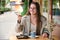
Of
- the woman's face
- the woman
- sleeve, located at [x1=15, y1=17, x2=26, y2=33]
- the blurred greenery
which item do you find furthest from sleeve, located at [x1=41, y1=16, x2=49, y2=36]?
the blurred greenery

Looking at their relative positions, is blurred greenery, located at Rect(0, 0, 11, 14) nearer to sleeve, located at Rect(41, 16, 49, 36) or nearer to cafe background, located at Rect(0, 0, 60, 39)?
cafe background, located at Rect(0, 0, 60, 39)

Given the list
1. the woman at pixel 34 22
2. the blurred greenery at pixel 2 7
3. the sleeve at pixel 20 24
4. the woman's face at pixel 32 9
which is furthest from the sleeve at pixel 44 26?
the blurred greenery at pixel 2 7

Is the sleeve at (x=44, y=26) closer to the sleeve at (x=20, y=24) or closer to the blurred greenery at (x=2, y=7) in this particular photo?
the sleeve at (x=20, y=24)

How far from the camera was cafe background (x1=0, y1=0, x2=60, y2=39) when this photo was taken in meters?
2.63

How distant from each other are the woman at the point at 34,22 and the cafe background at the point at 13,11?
0.06 meters

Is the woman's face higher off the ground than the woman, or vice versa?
the woman's face

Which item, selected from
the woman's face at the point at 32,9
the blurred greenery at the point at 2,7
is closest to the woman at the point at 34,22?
the woman's face at the point at 32,9

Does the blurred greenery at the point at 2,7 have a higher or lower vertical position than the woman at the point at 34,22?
higher

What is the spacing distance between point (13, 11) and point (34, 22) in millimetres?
346

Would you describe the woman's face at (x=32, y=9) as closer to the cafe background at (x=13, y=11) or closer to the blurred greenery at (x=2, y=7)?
the cafe background at (x=13, y=11)

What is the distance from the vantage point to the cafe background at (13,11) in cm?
263

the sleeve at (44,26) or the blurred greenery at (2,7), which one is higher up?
the blurred greenery at (2,7)

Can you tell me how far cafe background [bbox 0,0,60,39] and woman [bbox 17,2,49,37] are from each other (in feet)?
0.21

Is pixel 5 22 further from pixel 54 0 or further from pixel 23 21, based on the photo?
pixel 54 0
